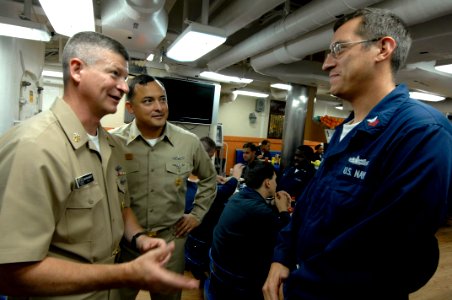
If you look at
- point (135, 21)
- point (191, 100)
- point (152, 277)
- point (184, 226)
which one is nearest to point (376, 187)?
point (152, 277)

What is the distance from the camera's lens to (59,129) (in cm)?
98

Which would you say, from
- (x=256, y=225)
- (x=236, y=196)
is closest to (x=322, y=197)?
(x=256, y=225)

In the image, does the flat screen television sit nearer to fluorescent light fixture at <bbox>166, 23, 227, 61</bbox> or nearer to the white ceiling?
the white ceiling

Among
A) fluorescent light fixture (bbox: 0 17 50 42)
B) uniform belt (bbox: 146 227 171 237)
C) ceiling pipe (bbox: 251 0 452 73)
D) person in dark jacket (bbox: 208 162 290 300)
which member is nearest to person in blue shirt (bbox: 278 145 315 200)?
ceiling pipe (bbox: 251 0 452 73)

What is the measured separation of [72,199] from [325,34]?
275cm

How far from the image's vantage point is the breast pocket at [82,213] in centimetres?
95

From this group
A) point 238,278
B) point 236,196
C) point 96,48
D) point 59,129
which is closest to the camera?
point 59,129

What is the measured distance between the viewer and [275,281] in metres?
1.24

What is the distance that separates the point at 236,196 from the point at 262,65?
2.68m

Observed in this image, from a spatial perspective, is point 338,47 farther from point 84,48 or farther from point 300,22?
point 300,22

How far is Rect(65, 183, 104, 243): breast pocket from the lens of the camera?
0.95m

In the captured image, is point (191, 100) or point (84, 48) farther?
point (191, 100)

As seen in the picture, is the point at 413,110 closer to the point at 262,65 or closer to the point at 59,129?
the point at 59,129

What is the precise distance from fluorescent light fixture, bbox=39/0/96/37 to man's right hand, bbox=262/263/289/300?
2305mm
